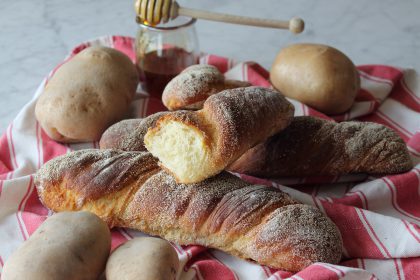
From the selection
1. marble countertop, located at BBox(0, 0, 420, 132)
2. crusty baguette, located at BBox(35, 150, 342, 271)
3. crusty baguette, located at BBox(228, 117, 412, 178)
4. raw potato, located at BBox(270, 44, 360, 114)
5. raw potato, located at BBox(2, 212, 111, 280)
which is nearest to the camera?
raw potato, located at BBox(2, 212, 111, 280)

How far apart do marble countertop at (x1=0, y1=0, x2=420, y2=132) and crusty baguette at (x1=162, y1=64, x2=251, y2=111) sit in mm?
531

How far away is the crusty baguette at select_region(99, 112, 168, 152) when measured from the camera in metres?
1.34

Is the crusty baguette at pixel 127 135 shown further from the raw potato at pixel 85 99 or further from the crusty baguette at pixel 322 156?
the crusty baguette at pixel 322 156

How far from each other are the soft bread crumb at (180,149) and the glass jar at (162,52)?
0.44m

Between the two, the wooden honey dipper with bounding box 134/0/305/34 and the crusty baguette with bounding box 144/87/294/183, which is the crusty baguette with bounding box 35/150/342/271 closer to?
the crusty baguette with bounding box 144/87/294/183

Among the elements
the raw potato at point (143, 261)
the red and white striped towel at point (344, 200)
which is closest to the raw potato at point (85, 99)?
the red and white striped towel at point (344, 200)

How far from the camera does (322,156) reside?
1.34m


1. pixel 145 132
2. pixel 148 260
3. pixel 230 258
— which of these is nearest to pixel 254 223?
pixel 230 258

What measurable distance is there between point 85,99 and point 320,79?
0.56m

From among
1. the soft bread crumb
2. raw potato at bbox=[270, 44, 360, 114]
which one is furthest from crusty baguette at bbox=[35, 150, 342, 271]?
raw potato at bbox=[270, 44, 360, 114]

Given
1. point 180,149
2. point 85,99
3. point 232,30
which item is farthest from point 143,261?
point 232,30

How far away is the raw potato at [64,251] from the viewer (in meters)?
0.97

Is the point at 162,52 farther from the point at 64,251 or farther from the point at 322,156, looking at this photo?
the point at 64,251

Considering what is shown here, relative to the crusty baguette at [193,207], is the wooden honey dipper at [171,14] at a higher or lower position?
higher
